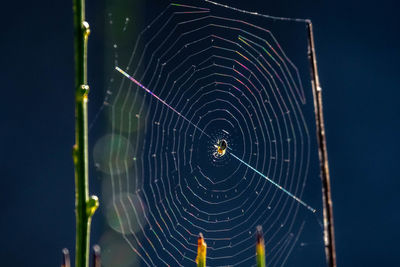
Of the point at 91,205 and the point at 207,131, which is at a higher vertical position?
the point at 207,131

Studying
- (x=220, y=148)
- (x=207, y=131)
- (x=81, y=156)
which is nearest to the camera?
(x=81, y=156)

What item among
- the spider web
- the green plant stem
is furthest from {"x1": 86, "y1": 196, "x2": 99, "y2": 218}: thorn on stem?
the spider web

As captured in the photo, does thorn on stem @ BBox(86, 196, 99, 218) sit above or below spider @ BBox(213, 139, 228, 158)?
below

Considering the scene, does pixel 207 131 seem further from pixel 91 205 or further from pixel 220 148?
pixel 91 205

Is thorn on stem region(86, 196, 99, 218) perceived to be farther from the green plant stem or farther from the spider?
the spider

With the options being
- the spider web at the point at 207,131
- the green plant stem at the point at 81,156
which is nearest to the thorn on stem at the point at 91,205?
the green plant stem at the point at 81,156

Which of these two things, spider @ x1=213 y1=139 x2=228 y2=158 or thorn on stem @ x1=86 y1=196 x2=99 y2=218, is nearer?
thorn on stem @ x1=86 y1=196 x2=99 y2=218

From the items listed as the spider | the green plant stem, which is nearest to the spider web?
the spider

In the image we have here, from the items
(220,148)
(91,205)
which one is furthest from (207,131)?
(91,205)

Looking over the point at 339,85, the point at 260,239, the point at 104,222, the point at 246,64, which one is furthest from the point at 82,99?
the point at 339,85
